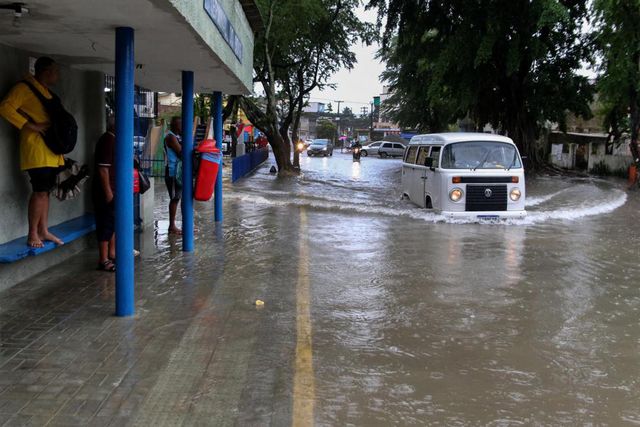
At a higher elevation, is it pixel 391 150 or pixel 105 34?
pixel 105 34

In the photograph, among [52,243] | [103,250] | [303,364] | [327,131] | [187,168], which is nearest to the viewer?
[303,364]

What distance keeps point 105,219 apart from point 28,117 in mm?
1481

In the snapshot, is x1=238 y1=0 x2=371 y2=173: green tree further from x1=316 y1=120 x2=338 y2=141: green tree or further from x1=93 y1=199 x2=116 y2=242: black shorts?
x1=316 y1=120 x2=338 y2=141: green tree

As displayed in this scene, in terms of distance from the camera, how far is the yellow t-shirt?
5707 millimetres

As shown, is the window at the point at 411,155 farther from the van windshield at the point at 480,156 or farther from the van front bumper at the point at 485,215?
the van front bumper at the point at 485,215

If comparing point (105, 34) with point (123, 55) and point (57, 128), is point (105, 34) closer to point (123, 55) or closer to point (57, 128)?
point (123, 55)

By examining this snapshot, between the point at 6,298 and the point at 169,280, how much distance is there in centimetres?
172

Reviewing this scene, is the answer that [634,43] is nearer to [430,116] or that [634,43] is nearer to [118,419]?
[118,419]

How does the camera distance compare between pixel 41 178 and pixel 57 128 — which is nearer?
pixel 57 128

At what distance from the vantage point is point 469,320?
5.83 m

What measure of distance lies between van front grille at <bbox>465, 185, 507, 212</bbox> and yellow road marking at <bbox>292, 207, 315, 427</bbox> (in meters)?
5.81

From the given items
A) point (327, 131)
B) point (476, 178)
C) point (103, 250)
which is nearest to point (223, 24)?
point (103, 250)

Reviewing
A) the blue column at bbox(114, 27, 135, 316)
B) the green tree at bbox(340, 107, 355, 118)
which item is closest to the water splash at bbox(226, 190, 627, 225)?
the blue column at bbox(114, 27, 135, 316)

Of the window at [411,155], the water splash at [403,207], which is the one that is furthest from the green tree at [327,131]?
the window at [411,155]
